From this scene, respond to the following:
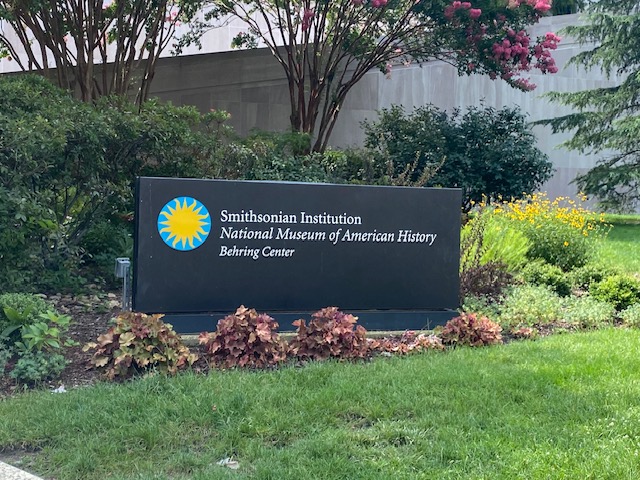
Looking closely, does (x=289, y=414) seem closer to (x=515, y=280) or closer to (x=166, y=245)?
(x=166, y=245)

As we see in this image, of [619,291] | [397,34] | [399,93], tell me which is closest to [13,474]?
[619,291]

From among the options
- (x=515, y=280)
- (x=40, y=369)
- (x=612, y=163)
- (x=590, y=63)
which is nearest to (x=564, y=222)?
(x=515, y=280)

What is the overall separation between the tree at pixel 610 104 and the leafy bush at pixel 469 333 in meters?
15.2

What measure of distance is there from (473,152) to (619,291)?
25.1 feet

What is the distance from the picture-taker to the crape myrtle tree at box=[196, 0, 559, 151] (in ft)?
50.3

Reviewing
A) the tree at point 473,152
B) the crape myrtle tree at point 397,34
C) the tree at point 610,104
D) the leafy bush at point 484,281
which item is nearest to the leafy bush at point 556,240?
the leafy bush at point 484,281

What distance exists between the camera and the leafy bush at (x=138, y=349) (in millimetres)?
5656

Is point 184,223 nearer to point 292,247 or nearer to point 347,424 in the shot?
point 292,247

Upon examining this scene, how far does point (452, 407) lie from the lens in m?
4.97

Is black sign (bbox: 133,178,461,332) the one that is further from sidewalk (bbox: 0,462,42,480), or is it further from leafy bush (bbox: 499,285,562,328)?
sidewalk (bbox: 0,462,42,480)

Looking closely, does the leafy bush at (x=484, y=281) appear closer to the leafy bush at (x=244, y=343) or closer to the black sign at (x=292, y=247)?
the black sign at (x=292, y=247)

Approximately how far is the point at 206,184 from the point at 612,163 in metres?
17.8

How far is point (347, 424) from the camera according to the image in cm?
477

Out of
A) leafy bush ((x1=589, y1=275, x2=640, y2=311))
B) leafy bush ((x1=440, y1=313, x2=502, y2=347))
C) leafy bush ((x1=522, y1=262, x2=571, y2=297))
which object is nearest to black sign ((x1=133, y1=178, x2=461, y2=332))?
leafy bush ((x1=440, y1=313, x2=502, y2=347))
